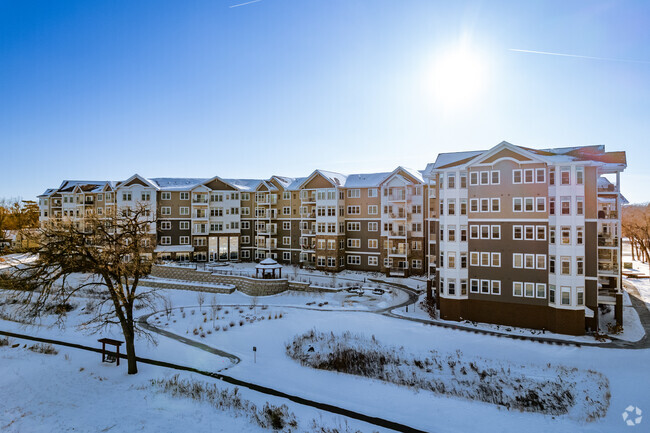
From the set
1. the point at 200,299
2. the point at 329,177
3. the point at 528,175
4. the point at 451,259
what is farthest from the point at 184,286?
the point at 528,175

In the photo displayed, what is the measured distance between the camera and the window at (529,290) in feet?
100

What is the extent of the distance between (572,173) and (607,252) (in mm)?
9845

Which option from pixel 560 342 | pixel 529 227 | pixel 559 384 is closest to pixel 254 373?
pixel 559 384

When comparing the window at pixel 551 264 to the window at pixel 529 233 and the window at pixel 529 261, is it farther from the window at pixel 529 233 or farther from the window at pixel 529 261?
the window at pixel 529 233

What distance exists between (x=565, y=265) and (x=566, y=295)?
2.45m

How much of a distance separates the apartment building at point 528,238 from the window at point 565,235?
0.07 meters

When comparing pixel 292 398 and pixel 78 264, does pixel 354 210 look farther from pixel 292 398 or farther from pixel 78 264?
pixel 78 264

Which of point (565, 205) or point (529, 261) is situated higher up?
point (565, 205)

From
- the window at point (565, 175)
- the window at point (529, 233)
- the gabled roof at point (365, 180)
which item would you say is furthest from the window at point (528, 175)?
the gabled roof at point (365, 180)

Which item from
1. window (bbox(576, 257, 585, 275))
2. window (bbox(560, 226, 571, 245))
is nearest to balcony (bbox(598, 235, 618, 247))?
window (bbox(576, 257, 585, 275))

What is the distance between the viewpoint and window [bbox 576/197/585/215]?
29188 millimetres

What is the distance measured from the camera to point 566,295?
29297 mm

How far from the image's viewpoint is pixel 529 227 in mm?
30812

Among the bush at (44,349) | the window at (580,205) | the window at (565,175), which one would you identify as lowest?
the bush at (44,349)
